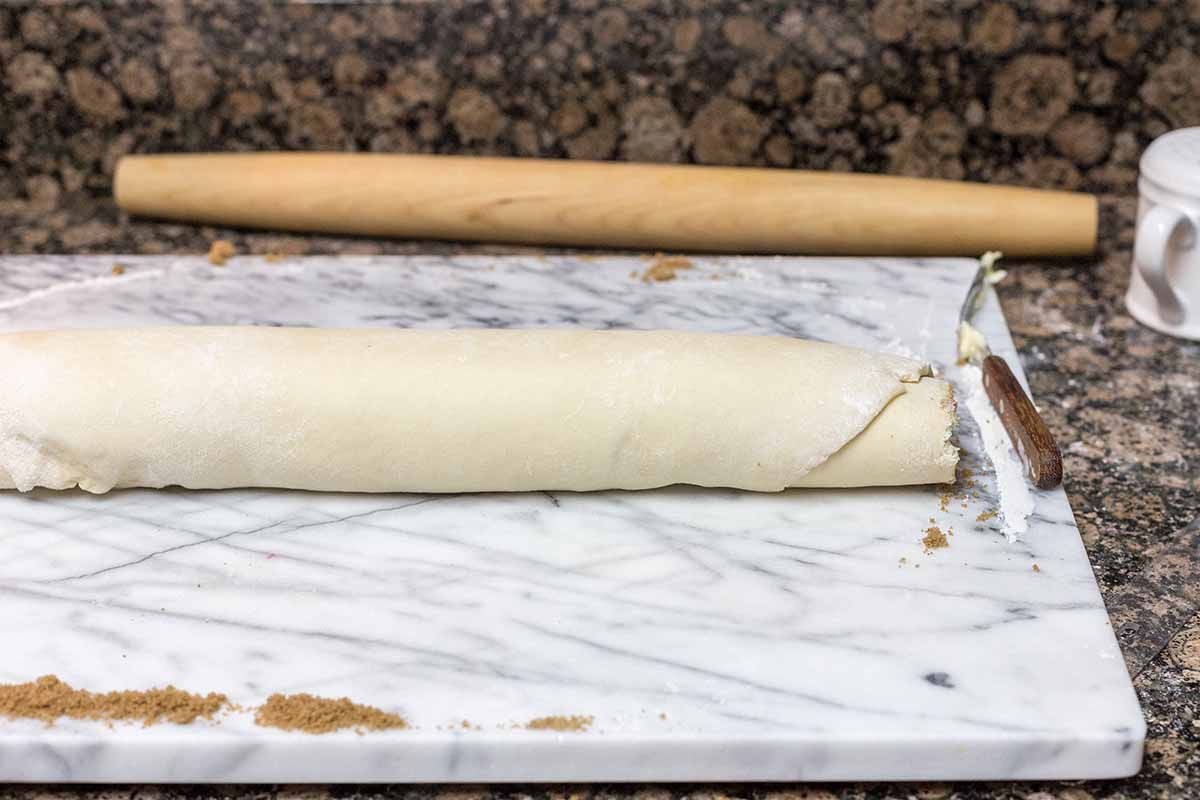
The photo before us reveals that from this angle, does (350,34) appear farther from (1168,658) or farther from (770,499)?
(1168,658)

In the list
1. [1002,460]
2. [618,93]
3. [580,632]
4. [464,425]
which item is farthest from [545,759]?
[618,93]

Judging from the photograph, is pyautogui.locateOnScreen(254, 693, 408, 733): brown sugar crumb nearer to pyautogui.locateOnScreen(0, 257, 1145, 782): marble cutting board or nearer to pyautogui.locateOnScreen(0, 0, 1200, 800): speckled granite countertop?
pyautogui.locateOnScreen(0, 257, 1145, 782): marble cutting board

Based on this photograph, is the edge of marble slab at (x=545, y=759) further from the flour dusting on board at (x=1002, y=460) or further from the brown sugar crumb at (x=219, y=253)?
the brown sugar crumb at (x=219, y=253)

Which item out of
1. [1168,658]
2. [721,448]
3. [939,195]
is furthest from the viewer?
[939,195]

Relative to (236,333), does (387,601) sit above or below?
below

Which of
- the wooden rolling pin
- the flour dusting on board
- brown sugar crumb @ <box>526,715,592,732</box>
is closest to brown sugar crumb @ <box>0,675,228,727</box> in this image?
brown sugar crumb @ <box>526,715,592,732</box>

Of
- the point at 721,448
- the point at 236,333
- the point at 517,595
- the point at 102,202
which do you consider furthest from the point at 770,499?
the point at 102,202

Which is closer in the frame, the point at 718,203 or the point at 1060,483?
the point at 1060,483
